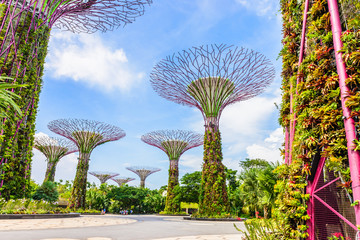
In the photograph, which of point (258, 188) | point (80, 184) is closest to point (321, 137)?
point (258, 188)

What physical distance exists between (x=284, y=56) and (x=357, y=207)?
3.08 metres

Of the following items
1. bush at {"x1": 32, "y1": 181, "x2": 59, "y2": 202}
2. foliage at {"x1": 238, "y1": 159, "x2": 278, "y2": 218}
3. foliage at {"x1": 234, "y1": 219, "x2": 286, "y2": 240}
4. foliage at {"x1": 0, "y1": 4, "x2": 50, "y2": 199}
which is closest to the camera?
foliage at {"x1": 234, "y1": 219, "x2": 286, "y2": 240}

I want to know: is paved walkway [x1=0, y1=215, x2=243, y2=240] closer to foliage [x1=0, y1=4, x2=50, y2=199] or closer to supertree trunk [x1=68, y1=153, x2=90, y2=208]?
foliage [x1=0, y1=4, x2=50, y2=199]

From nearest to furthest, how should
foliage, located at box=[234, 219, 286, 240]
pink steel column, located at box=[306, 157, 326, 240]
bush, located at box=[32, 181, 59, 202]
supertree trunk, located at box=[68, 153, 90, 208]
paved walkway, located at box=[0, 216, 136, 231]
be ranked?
pink steel column, located at box=[306, 157, 326, 240], foliage, located at box=[234, 219, 286, 240], paved walkway, located at box=[0, 216, 136, 231], bush, located at box=[32, 181, 59, 202], supertree trunk, located at box=[68, 153, 90, 208]

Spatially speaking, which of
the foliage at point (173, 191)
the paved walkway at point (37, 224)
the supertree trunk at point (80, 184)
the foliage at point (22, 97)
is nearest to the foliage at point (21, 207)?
the foliage at point (22, 97)

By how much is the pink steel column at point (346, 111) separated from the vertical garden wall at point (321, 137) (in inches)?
2.1

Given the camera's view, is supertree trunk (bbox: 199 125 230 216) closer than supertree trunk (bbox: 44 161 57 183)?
Yes

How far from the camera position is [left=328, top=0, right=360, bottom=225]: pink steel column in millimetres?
2738

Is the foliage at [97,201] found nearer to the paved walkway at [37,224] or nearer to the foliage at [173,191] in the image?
the foliage at [173,191]

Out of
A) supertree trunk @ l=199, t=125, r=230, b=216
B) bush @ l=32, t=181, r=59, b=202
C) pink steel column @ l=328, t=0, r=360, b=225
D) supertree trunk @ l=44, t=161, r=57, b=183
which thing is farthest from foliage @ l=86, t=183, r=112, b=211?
pink steel column @ l=328, t=0, r=360, b=225

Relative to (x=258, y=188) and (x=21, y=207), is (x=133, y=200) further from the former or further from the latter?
(x=21, y=207)

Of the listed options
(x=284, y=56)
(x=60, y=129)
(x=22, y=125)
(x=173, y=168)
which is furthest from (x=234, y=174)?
(x=284, y=56)

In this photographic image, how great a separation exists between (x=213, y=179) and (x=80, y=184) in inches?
525

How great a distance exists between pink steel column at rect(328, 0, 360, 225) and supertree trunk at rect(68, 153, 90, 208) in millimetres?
23001
